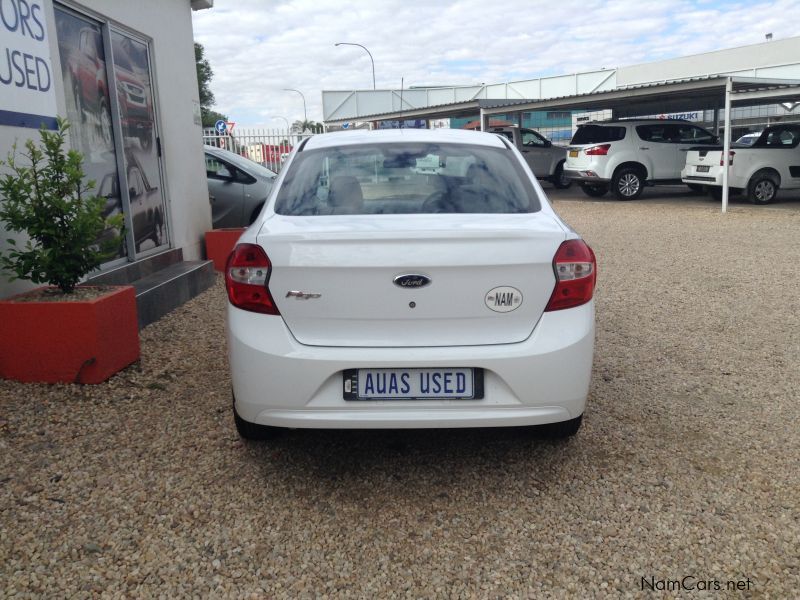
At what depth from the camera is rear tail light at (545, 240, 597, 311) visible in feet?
10.3

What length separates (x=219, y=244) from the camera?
9.05m

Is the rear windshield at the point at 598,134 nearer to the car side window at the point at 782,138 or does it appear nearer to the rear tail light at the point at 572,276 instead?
the car side window at the point at 782,138

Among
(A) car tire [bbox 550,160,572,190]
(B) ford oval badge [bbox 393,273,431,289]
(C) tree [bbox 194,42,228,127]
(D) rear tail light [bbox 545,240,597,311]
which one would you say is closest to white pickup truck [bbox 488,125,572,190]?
(A) car tire [bbox 550,160,572,190]

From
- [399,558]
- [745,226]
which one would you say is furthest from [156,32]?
[745,226]

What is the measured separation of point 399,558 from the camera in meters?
2.83

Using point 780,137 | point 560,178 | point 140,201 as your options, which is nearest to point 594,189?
point 560,178

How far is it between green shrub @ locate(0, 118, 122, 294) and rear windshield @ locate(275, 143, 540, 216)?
1.73 meters

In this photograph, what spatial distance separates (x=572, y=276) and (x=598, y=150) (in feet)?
51.0

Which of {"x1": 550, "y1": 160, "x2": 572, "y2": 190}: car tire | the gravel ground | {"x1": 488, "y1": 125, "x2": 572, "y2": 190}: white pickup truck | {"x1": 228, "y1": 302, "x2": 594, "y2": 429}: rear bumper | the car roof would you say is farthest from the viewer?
{"x1": 550, "y1": 160, "x2": 572, "y2": 190}: car tire

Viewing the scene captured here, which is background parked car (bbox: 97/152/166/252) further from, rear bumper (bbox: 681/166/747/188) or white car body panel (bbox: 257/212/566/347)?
rear bumper (bbox: 681/166/747/188)

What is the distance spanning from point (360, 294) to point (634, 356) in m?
3.12

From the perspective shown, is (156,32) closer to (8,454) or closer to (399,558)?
(8,454)

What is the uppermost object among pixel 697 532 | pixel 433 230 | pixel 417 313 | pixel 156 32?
pixel 156 32

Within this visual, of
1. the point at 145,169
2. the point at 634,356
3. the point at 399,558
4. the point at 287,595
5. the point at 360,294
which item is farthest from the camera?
the point at 145,169
